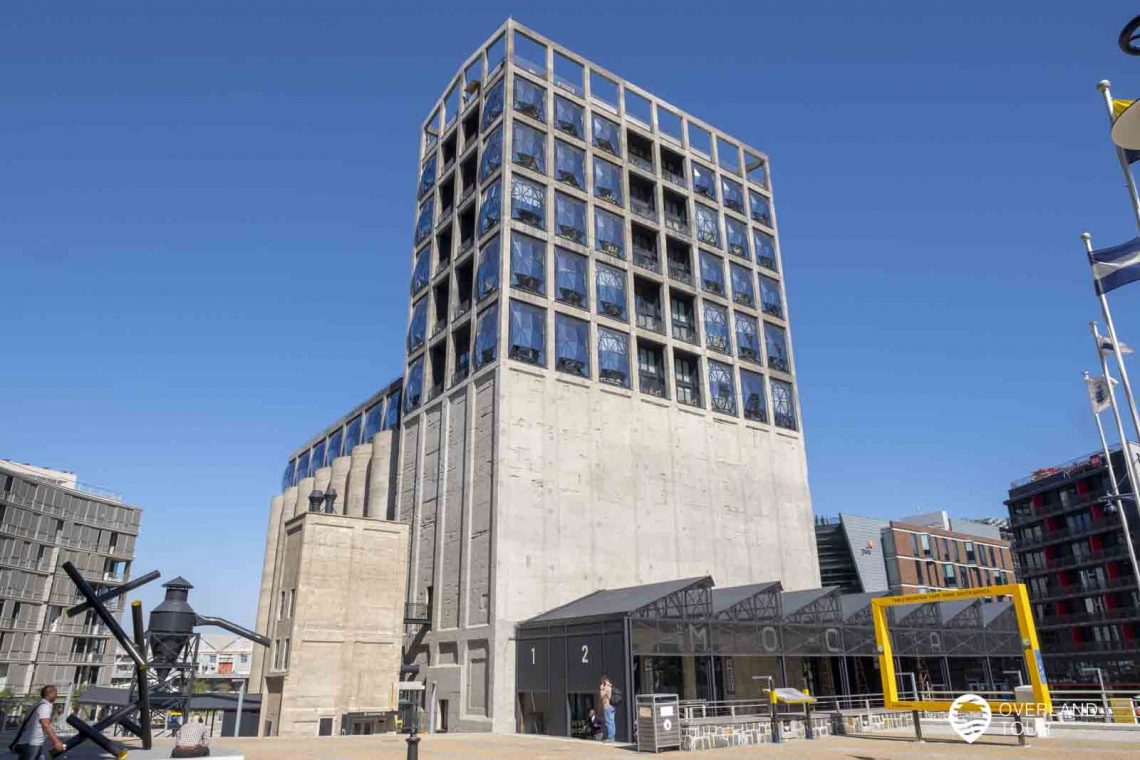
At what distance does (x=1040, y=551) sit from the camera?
8525 centimetres

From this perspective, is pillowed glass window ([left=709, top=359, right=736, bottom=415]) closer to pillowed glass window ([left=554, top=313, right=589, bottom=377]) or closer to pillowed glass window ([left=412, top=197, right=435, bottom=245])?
pillowed glass window ([left=554, top=313, right=589, bottom=377])

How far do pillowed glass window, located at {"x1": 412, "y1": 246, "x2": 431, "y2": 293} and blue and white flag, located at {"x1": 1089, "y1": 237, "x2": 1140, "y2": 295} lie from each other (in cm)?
4205

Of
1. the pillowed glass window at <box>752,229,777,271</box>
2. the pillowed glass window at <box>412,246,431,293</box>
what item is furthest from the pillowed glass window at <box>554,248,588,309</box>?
the pillowed glass window at <box>752,229,777,271</box>

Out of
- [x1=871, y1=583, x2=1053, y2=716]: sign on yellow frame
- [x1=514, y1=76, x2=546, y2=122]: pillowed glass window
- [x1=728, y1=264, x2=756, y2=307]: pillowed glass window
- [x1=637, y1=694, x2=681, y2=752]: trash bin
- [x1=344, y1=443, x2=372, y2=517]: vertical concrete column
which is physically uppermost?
[x1=514, y1=76, x2=546, y2=122]: pillowed glass window

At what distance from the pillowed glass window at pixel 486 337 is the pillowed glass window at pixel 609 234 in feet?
29.9

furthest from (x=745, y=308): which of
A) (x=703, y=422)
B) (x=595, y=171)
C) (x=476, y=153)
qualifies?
(x=476, y=153)

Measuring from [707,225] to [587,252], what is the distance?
42.6 feet

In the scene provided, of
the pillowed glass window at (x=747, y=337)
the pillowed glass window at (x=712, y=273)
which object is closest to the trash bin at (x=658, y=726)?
the pillowed glass window at (x=747, y=337)

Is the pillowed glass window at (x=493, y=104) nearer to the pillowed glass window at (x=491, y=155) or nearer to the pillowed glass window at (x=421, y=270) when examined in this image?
the pillowed glass window at (x=491, y=155)

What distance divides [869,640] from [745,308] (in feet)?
82.3

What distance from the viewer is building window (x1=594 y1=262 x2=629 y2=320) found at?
158 ft

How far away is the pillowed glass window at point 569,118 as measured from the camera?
51375mm

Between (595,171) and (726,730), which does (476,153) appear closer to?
(595,171)

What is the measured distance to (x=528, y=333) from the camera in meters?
44.0
